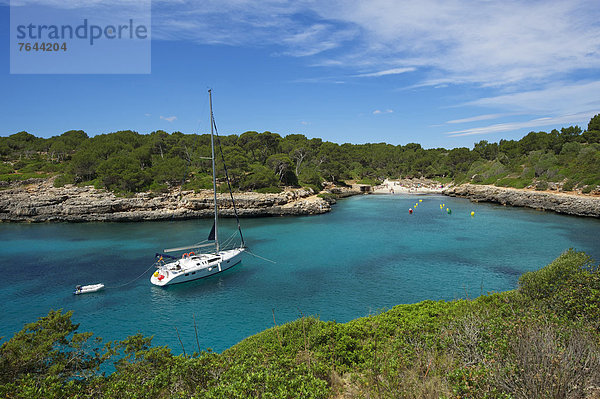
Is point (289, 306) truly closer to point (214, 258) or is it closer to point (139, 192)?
point (214, 258)

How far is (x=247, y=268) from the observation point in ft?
87.7

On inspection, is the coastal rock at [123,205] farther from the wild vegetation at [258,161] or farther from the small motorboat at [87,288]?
the small motorboat at [87,288]

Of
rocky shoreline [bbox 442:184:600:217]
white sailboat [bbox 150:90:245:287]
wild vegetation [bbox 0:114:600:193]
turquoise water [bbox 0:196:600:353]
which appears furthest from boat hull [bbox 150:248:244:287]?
rocky shoreline [bbox 442:184:600:217]

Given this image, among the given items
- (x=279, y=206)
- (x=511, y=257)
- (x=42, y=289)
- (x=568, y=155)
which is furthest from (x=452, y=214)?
(x=42, y=289)

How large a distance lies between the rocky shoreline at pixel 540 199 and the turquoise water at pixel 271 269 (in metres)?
3.32

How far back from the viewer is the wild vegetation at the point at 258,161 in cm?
5681

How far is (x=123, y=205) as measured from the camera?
5053 cm

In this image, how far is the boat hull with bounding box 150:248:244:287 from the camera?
2270cm

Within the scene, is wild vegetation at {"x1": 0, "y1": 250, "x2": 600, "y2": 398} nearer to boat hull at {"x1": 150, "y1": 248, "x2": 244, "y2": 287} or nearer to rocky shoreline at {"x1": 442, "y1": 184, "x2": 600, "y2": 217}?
boat hull at {"x1": 150, "y1": 248, "x2": 244, "y2": 287}

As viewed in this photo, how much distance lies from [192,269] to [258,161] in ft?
188

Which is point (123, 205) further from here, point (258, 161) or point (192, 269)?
point (258, 161)

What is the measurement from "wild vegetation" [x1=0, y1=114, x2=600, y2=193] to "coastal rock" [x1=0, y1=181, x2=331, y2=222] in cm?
371

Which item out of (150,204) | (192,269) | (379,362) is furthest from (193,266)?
(150,204)

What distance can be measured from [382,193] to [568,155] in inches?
1524
